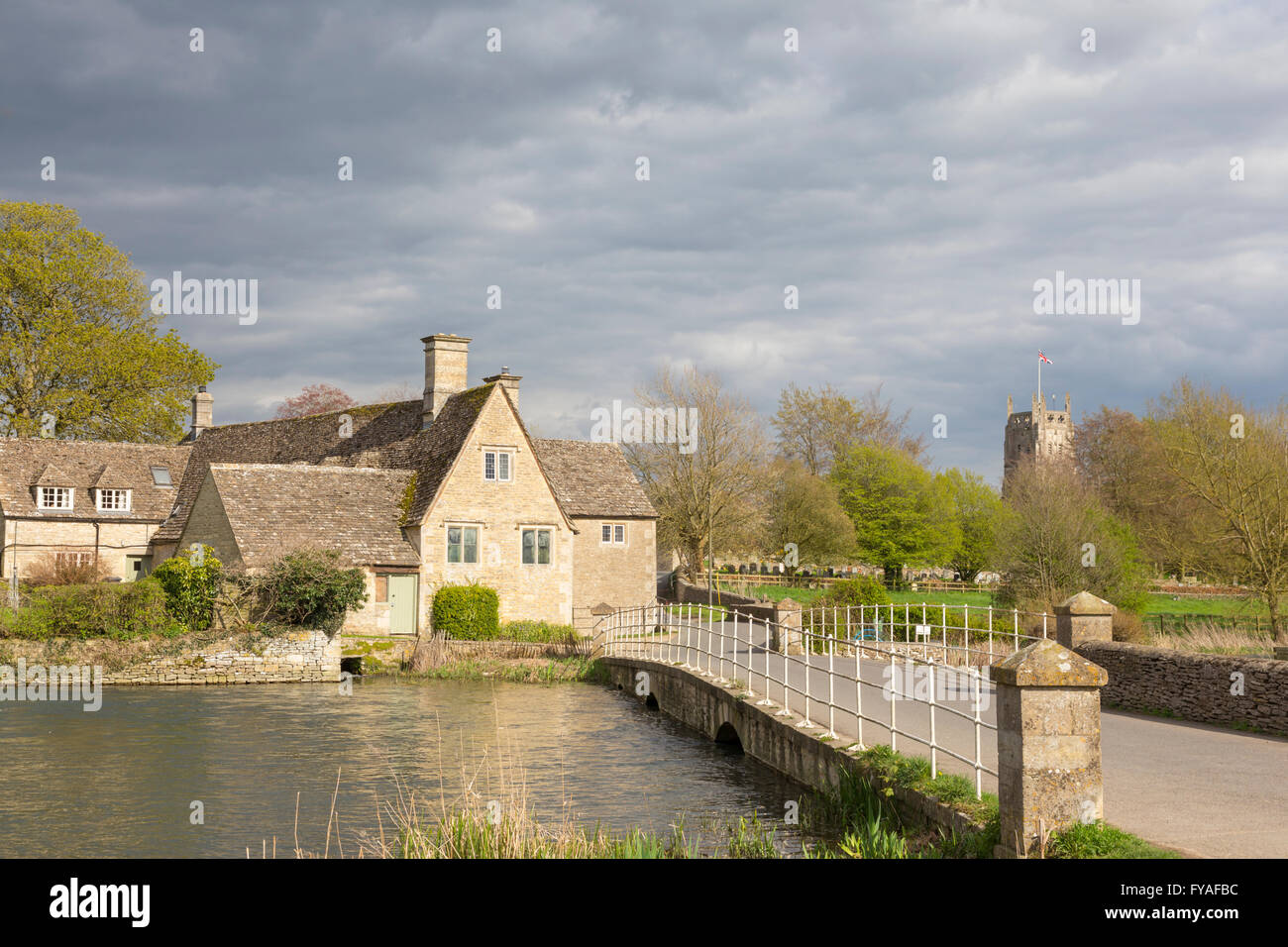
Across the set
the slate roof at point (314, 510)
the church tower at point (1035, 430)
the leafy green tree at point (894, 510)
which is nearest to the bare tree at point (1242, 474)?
the slate roof at point (314, 510)

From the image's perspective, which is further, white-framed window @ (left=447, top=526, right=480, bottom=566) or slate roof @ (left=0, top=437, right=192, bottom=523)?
slate roof @ (left=0, top=437, right=192, bottom=523)

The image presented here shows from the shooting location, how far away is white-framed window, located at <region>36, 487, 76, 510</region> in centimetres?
4416

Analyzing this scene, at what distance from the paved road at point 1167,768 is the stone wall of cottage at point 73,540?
1377 inches

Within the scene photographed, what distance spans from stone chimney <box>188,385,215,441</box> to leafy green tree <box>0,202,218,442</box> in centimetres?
132

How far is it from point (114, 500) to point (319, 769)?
32612 millimetres

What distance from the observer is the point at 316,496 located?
3734cm

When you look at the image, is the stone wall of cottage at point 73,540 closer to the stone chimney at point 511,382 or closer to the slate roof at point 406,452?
the slate roof at point 406,452

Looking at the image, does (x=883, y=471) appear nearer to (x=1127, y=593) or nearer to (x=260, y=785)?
(x=1127, y=593)

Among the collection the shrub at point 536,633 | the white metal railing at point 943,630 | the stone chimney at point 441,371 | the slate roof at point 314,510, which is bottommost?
the shrub at point 536,633

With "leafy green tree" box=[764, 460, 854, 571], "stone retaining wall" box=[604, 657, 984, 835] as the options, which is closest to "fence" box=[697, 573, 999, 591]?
"leafy green tree" box=[764, 460, 854, 571]

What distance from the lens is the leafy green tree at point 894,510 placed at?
6425cm

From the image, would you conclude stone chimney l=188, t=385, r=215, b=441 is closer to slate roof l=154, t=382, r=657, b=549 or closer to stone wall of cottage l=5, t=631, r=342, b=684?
slate roof l=154, t=382, r=657, b=549

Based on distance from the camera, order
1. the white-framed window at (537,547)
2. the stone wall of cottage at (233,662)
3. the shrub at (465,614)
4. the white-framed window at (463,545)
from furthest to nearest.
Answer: the white-framed window at (537,547), the white-framed window at (463,545), the shrub at (465,614), the stone wall of cottage at (233,662)

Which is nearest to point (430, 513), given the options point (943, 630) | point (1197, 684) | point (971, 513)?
point (943, 630)
